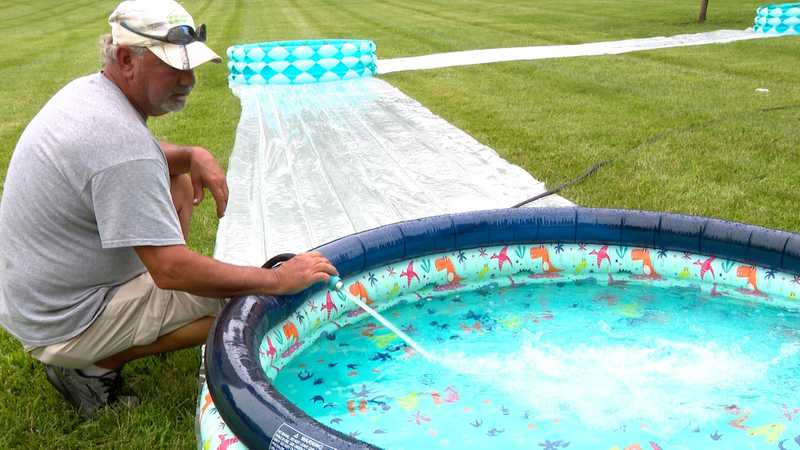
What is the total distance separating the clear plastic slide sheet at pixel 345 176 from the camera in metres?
4.73

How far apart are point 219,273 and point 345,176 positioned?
3.17 m

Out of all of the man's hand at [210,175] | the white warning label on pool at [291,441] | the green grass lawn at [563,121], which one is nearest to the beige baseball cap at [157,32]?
the man's hand at [210,175]

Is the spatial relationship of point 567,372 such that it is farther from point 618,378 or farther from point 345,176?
point 345,176

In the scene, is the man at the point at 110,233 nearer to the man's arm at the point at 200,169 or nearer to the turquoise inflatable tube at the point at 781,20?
the man's arm at the point at 200,169

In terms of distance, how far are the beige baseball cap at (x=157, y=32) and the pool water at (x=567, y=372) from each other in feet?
4.73

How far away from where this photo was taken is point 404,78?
10242 mm

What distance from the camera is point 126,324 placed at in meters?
2.73

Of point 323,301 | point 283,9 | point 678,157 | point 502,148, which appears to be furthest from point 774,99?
point 283,9

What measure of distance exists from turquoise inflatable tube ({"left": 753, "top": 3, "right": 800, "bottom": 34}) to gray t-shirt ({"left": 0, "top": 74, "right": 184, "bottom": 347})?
1363 centimetres

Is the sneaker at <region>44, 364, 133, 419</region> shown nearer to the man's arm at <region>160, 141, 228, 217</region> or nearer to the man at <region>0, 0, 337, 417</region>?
the man at <region>0, 0, 337, 417</region>

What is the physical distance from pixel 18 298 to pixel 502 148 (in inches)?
170

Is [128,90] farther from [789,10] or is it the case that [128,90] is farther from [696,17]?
[696,17]

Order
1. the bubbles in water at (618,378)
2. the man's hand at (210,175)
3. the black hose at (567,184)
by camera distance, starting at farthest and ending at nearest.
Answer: the black hose at (567,184), the man's hand at (210,175), the bubbles in water at (618,378)

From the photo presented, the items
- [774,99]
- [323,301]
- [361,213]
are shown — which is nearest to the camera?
[323,301]
